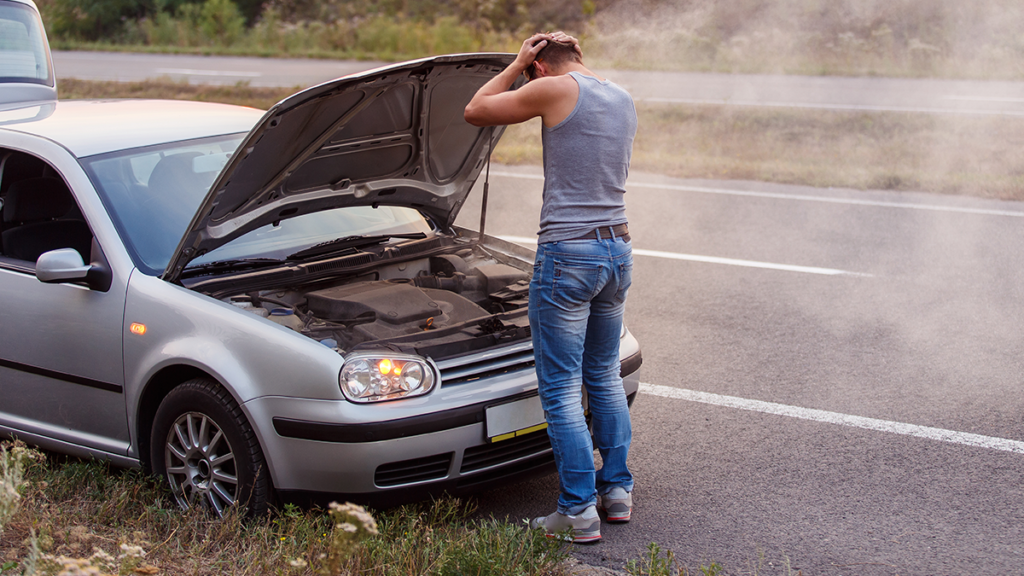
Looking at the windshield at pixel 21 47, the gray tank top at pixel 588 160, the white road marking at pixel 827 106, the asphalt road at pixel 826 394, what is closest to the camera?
the gray tank top at pixel 588 160

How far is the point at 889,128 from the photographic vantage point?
42.3ft

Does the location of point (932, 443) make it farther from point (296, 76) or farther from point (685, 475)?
point (296, 76)

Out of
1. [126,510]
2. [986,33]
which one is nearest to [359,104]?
[126,510]

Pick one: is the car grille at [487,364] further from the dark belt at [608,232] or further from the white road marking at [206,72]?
the white road marking at [206,72]

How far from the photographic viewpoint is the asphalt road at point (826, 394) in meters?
3.51

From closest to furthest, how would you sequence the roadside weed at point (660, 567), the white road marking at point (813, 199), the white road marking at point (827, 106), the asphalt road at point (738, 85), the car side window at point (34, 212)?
1. the roadside weed at point (660, 567)
2. the car side window at point (34, 212)
3. the white road marking at point (813, 199)
4. the white road marking at point (827, 106)
5. the asphalt road at point (738, 85)

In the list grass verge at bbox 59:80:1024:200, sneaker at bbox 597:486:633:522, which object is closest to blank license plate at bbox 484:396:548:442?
sneaker at bbox 597:486:633:522

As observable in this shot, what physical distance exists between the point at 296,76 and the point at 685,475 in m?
17.8

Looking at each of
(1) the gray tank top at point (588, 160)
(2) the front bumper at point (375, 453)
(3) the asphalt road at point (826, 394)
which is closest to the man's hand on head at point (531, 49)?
(1) the gray tank top at point (588, 160)

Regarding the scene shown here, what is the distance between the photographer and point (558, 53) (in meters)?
3.28

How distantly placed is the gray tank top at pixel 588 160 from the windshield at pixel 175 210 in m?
1.47

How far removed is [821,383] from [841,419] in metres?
0.48

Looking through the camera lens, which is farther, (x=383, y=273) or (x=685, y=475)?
(x=383, y=273)

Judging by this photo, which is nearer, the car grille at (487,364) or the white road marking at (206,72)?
the car grille at (487,364)
